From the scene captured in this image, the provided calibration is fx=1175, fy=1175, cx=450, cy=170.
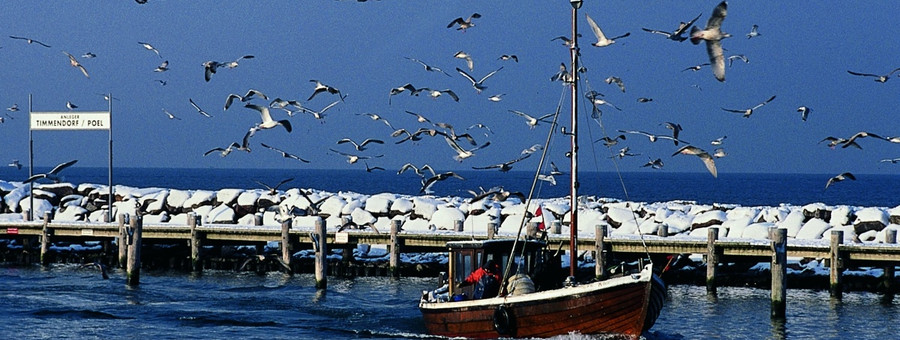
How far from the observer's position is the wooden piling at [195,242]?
38.8 m

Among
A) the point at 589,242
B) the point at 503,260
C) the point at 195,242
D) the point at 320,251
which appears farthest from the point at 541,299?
the point at 195,242

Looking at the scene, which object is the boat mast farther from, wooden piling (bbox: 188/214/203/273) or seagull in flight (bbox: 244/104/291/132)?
wooden piling (bbox: 188/214/203/273)

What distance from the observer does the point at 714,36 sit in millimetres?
18375

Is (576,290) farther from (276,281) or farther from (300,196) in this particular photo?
(300,196)

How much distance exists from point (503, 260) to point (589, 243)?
352 inches

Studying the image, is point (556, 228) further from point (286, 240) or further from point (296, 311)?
point (296, 311)

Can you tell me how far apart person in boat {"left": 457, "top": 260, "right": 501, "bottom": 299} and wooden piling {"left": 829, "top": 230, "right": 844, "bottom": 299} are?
34.9 feet

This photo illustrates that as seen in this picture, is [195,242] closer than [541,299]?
No

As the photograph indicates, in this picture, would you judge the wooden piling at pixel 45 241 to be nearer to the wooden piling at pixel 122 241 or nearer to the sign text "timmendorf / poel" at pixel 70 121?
the wooden piling at pixel 122 241

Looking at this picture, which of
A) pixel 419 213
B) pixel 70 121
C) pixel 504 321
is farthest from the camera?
pixel 419 213

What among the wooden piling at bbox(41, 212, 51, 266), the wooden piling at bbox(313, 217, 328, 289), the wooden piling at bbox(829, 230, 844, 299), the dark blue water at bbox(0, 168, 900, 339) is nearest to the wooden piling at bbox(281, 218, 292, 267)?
the dark blue water at bbox(0, 168, 900, 339)

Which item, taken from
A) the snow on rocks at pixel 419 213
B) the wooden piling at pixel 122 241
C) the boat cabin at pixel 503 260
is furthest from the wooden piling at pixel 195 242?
the boat cabin at pixel 503 260

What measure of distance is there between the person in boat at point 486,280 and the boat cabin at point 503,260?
278 mm

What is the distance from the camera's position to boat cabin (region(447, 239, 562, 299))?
984 inches
